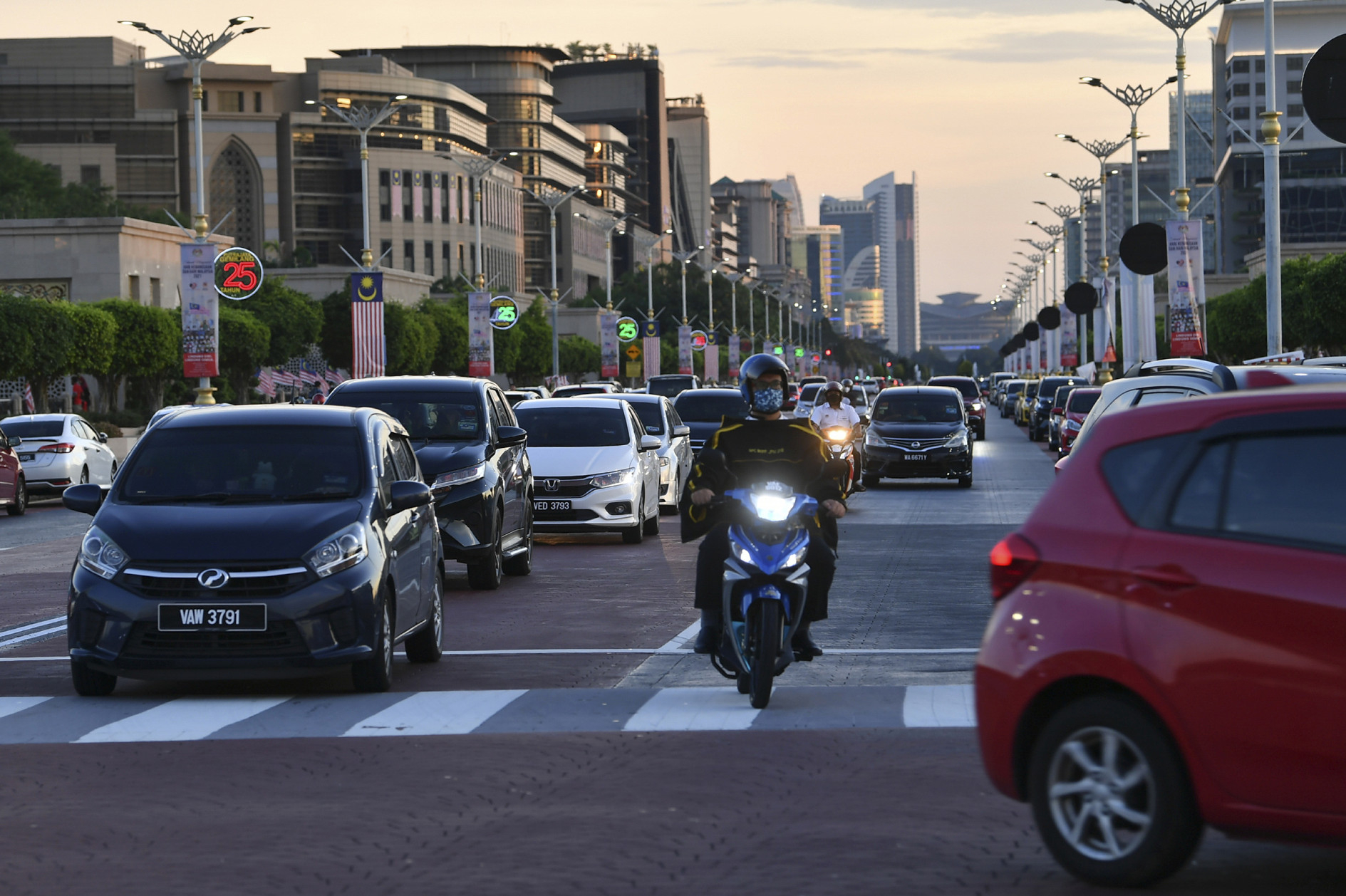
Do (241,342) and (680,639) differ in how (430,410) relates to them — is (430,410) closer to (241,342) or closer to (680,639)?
(680,639)

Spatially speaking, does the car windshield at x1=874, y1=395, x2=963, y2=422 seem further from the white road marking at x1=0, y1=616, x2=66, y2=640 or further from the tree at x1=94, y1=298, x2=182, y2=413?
the tree at x1=94, y1=298, x2=182, y2=413

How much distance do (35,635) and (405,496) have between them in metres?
4.34

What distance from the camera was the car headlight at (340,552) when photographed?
10.0 m

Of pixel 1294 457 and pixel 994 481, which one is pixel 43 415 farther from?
pixel 1294 457

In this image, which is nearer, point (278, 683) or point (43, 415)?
point (278, 683)

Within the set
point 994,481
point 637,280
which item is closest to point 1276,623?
point 994,481

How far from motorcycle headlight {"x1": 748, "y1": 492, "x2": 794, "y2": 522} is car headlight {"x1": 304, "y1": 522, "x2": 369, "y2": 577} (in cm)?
214

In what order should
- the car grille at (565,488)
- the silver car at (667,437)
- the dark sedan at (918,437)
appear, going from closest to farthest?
the car grille at (565,488) → the silver car at (667,437) → the dark sedan at (918,437)

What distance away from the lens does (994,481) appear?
116 ft

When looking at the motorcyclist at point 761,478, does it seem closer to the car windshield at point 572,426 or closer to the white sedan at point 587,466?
the white sedan at point 587,466

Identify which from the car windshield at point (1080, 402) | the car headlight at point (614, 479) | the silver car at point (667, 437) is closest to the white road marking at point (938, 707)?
the car headlight at point (614, 479)

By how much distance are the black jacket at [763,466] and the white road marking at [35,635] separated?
5.83 meters

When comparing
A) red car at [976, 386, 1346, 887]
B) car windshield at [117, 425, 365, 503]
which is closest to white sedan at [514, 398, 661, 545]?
car windshield at [117, 425, 365, 503]

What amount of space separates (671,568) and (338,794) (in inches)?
446
